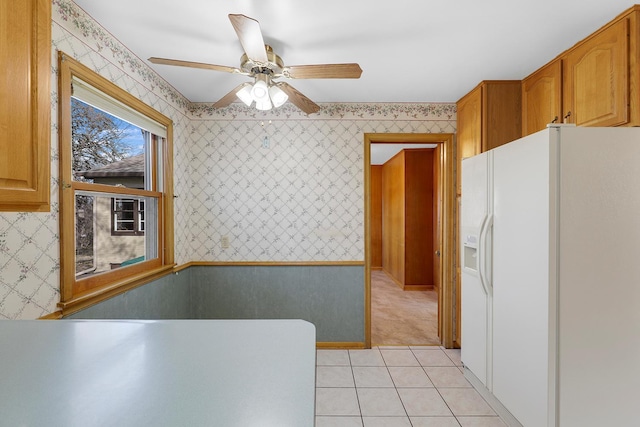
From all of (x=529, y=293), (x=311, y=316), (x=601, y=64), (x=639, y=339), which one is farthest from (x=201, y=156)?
(x=639, y=339)

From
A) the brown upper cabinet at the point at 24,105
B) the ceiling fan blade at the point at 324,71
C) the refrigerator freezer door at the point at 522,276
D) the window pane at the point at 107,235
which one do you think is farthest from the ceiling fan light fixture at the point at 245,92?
the refrigerator freezer door at the point at 522,276

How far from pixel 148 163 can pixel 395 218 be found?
15.0ft

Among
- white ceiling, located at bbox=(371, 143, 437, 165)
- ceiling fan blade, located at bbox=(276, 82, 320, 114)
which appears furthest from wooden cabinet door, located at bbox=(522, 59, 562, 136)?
white ceiling, located at bbox=(371, 143, 437, 165)

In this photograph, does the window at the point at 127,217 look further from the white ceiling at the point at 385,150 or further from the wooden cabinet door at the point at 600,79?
the white ceiling at the point at 385,150

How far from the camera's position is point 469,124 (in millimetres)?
2736

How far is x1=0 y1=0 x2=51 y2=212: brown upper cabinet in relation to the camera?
0.82 m

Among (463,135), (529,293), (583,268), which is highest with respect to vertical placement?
(463,135)

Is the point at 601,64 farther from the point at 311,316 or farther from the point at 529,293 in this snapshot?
the point at 311,316

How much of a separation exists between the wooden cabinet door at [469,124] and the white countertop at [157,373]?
7.83 feet

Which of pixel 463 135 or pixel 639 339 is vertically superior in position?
pixel 463 135

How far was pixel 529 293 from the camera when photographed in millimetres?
1678

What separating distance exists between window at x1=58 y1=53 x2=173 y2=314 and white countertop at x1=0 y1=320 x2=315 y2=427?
868 mm

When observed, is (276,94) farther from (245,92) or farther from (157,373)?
(157,373)

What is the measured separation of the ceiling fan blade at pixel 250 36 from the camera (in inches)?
49.4
